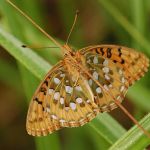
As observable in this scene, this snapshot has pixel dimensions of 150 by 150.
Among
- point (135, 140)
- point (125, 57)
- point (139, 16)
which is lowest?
point (135, 140)

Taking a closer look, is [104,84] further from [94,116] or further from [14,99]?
[14,99]

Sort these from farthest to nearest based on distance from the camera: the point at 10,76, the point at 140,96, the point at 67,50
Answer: the point at 10,76 < the point at 140,96 < the point at 67,50

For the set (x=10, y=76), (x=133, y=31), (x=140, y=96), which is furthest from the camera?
(x=10, y=76)

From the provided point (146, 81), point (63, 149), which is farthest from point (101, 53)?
point (63, 149)

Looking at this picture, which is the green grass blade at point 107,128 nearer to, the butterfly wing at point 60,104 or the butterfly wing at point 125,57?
the butterfly wing at point 60,104

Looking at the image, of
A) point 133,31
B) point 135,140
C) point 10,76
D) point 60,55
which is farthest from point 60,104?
point 10,76

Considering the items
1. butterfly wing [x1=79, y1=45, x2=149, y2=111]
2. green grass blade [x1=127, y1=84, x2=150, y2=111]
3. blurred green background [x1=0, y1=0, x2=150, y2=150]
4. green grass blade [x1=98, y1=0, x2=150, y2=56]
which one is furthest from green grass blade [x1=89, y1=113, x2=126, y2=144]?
green grass blade [x1=98, y1=0, x2=150, y2=56]

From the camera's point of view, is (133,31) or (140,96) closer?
(140,96)

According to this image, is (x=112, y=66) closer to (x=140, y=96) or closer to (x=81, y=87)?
(x=81, y=87)
